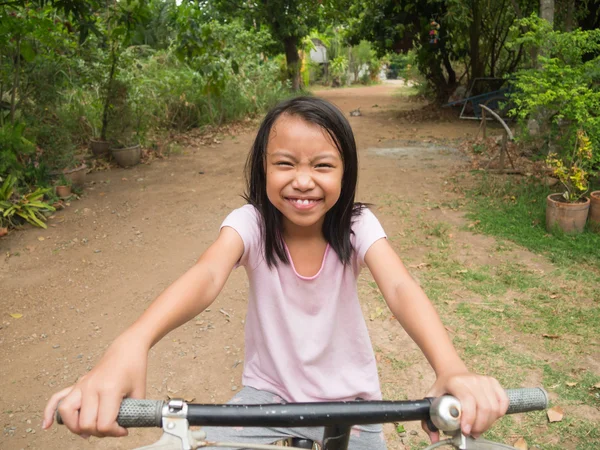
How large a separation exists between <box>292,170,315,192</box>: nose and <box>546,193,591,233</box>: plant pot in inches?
179

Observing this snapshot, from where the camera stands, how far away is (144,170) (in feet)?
28.0

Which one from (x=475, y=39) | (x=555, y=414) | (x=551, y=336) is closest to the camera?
(x=555, y=414)

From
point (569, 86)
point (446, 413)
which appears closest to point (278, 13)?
point (569, 86)

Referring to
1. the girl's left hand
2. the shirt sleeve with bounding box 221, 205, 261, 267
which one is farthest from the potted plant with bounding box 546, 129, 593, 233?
the girl's left hand

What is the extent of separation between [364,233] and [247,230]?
1.21 feet

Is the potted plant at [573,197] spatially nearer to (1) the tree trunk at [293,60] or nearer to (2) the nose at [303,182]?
(2) the nose at [303,182]

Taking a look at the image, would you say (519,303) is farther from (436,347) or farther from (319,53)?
(319,53)

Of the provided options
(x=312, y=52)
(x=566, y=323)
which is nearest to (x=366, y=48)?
(x=312, y=52)

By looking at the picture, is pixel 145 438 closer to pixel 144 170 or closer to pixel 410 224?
pixel 410 224

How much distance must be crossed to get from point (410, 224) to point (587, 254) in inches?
71.5

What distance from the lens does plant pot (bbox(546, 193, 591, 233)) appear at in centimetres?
509

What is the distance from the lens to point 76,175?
286 inches

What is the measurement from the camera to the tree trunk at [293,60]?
56.9ft

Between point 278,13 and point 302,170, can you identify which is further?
point 278,13
